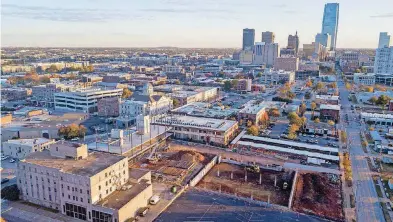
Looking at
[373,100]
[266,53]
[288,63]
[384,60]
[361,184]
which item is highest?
[266,53]

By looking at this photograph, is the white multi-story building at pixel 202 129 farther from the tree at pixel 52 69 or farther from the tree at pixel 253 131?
the tree at pixel 52 69

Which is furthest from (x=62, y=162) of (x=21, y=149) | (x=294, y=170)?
(x=294, y=170)

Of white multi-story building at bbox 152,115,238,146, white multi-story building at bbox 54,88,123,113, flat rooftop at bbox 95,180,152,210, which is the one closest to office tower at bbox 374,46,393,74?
white multi-story building at bbox 152,115,238,146

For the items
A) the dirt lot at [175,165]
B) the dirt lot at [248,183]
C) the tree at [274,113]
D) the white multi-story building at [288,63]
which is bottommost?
the dirt lot at [248,183]

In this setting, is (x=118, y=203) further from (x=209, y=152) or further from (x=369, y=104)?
(x=369, y=104)

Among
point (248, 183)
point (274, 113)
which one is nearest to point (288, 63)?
point (274, 113)

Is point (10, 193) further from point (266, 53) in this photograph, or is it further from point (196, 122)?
point (266, 53)

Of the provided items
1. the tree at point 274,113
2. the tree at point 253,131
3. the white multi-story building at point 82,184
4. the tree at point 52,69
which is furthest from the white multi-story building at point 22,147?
the tree at point 52,69
